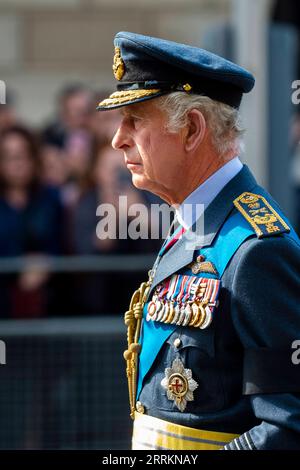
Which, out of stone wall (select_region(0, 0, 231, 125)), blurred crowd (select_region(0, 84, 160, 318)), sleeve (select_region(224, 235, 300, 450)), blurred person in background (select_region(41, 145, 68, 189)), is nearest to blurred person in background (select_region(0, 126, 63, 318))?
blurred crowd (select_region(0, 84, 160, 318))

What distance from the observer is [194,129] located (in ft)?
8.70

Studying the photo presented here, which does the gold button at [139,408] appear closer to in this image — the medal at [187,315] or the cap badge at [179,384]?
the cap badge at [179,384]

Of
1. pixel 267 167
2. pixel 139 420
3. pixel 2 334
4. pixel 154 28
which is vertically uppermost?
pixel 154 28

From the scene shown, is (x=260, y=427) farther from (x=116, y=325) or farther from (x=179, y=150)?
(x=116, y=325)

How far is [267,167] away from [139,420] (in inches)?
115

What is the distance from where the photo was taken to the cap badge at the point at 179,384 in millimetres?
2555

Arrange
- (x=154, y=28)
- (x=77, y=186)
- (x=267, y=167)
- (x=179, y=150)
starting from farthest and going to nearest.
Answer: (x=154, y=28) → (x=77, y=186) → (x=267, y=167) → (x=179, y=150)

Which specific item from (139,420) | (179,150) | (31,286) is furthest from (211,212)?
(31,286)

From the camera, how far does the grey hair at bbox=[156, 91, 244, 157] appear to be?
2637 millimetres

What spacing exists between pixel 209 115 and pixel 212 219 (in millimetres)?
259

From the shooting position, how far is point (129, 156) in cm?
273

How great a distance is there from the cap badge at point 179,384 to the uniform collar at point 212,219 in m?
0.26
